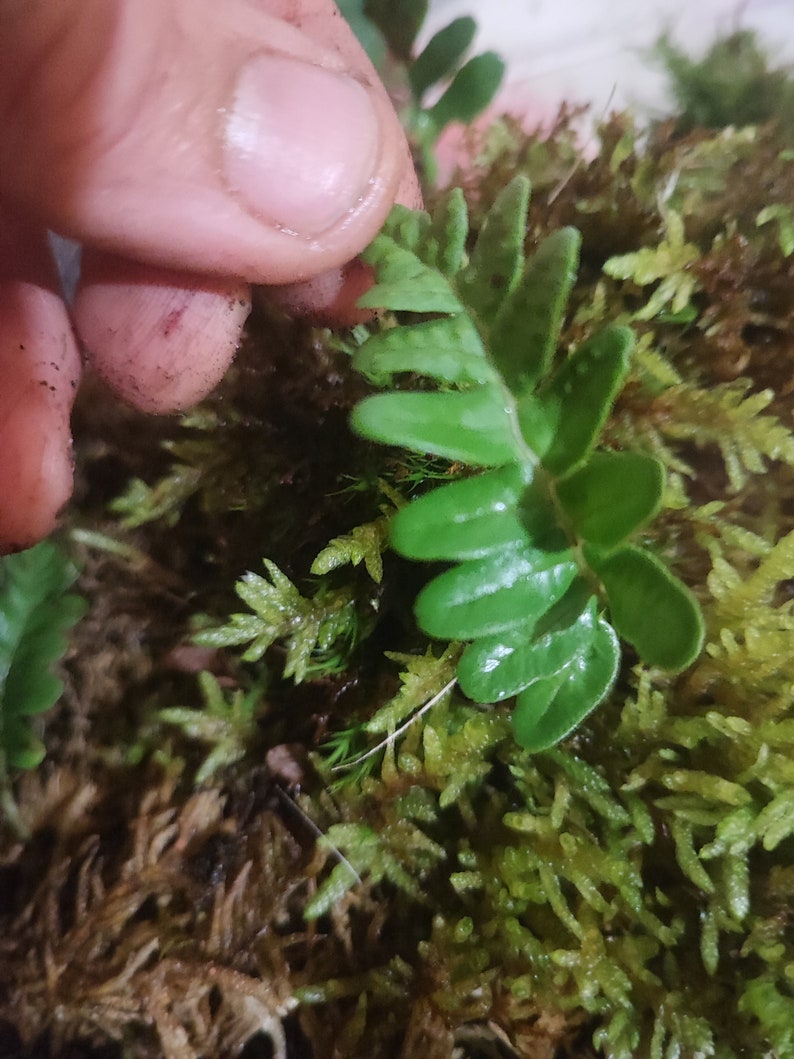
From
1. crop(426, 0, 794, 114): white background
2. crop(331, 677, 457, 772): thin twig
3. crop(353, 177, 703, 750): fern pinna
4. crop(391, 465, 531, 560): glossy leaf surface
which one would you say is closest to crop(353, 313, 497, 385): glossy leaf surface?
crop(353, 177, 703, 750): fern pinna

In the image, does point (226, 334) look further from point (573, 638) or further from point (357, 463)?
point (573, 638)

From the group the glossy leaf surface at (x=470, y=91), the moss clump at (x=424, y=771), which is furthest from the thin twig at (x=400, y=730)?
the glossy leaf surface at (x=470, y=91)

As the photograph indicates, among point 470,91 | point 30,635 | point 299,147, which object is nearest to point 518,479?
point 299,147

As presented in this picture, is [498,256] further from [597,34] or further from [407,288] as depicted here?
[597,34]

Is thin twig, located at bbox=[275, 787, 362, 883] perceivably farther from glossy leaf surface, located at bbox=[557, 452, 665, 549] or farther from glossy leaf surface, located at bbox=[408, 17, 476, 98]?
glossy leaf surface, located at bbox=[408, 17, 476, 98]

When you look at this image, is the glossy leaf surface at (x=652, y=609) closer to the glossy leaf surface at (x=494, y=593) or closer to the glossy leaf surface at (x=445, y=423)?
the glossy leaf surface at (x=494, y=593)

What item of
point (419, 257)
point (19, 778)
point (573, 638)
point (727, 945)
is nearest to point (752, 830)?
point (727, 945)
